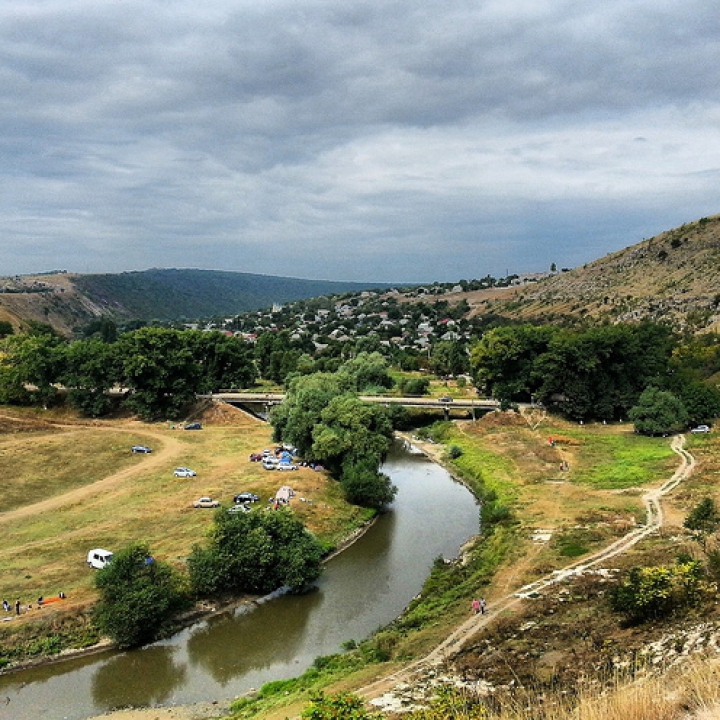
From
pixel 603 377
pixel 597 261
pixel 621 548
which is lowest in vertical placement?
pixel 621 548

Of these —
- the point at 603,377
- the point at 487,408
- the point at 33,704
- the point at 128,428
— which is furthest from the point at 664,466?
the point at 128,428

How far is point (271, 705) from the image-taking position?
21.4m

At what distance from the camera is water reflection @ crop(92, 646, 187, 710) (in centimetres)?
2355

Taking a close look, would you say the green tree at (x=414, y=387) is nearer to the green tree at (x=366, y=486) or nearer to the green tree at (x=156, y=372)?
the green tree at (x=156, y=372)

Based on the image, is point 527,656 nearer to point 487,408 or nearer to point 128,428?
point 487,408

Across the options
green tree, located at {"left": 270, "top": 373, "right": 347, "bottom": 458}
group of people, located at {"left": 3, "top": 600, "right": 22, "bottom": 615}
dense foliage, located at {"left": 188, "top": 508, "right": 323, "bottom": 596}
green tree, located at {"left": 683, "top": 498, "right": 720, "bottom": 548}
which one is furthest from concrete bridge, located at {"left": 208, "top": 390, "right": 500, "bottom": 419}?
group of people, located at {"left": 3, "top": 600, "right": 22, "bottom": 615}

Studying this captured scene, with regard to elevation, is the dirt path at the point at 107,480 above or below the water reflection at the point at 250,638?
above

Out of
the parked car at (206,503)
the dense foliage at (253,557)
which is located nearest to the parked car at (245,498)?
the parked car at (206,503)

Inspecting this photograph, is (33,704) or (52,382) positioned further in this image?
(52,382)

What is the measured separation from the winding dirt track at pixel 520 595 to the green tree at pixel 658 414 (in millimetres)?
13769

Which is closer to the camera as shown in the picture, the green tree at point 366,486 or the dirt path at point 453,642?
the dirt path at point 453,642

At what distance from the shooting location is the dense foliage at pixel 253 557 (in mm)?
30281

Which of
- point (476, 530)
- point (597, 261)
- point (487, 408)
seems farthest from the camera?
point (597, 261)

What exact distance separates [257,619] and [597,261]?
5901 inches
